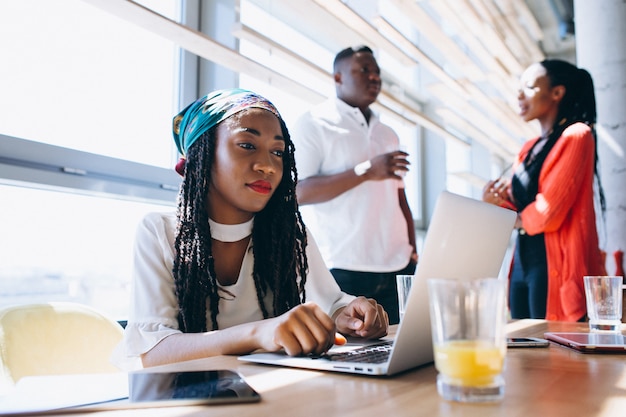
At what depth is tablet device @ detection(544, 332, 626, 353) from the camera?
963 mm

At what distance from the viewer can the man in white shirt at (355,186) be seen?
2184mm

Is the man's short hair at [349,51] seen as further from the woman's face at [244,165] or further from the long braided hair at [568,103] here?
the woman's face at [244,165]

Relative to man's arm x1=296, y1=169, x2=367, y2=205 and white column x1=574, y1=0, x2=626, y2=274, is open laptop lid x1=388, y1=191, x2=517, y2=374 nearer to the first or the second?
man's arm x1=296, y1=169, x2=367, y2=205

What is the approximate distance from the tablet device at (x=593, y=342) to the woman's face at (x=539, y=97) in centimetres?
141

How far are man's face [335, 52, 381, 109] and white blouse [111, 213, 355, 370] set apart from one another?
120 centimetres

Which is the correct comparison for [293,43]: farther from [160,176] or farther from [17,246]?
[17,246]

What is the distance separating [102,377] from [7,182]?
128 centimetres

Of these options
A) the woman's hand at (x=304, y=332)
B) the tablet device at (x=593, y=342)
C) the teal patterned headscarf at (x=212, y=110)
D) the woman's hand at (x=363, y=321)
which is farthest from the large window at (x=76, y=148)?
the tablet device at (x=593, y=342)

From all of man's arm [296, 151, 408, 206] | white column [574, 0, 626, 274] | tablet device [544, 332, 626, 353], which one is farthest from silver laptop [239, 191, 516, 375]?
white column [574, 0, 626, 274]

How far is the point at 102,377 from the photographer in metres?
0.73

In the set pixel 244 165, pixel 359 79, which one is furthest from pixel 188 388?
pixel 359 79

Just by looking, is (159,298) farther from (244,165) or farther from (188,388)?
(188,388)

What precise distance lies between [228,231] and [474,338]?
875 mm

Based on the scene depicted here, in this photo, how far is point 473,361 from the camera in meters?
0.57
